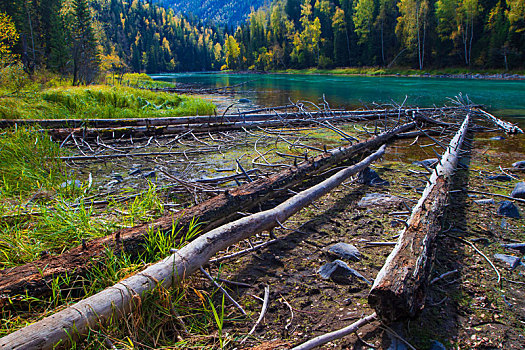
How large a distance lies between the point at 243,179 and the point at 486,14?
64.5 metres

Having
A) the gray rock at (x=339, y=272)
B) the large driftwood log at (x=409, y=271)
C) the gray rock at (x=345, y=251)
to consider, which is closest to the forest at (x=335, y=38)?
the gray rock at (x=345, y=251)

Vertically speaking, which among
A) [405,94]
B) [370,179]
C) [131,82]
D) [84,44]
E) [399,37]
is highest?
[399,37]

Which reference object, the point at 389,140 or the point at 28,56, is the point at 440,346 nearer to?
the point at 389,140

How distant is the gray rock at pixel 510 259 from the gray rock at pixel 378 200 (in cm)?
155

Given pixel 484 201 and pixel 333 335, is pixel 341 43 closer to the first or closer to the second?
pixel 484 201

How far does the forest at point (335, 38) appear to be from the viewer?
37781mm

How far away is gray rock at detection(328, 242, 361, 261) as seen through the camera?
3.42 meters

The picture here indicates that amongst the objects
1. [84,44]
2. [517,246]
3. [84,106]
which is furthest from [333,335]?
[84,44]

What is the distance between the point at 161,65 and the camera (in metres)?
136

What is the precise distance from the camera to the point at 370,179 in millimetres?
5824

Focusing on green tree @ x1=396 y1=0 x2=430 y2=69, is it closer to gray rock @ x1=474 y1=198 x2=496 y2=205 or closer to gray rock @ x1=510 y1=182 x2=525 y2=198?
gray rock @ x1=510 y1=182 x2=525 y2=198

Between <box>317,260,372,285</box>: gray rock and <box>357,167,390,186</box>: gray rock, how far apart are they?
9.49ft

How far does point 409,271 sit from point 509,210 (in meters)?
3.12

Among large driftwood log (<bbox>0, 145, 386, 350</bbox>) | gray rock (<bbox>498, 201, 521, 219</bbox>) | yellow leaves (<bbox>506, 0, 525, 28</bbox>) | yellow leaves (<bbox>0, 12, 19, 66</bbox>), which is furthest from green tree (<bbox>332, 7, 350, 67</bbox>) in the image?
large driftwood log (<bbox>0, 145, 386, 350</bbox>)
